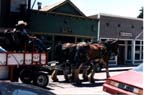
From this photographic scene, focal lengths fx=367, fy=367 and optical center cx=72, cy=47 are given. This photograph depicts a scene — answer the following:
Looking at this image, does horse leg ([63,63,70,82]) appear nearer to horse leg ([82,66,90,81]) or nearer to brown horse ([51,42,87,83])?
brown horse ([51,42,87,83])

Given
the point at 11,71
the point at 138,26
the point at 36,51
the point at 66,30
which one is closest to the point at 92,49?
the point at 36,51

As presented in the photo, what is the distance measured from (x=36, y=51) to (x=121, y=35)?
1697cm

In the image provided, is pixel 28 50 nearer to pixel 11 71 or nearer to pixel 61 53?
pixel 11 71

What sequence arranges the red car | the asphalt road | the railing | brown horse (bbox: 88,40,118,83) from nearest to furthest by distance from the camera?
1. the red car
2. the railing
3. the asphalt road
4. brown horse (bbox: 88,40,118,83)

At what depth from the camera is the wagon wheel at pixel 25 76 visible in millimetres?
Answer: 14047

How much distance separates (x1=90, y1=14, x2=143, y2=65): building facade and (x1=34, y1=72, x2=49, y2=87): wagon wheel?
1434 cm

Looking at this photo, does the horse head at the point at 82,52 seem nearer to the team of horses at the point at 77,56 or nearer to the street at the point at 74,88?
the team of horses at the point at 77,56

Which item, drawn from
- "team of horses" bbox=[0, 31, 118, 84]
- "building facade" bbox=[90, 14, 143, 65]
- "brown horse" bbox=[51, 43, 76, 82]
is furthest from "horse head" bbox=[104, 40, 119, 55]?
"building facade" bbox=[90, 14, 143, 65]

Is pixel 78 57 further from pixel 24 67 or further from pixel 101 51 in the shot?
pixel 24 67

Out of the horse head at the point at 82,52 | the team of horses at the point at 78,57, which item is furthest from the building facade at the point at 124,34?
the horse head at the point at 82,52

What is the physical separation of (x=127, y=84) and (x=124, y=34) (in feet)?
74.1

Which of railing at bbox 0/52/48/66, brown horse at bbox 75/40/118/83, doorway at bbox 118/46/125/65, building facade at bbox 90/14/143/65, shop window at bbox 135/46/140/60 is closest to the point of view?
railing at bbox 0/52/48/66

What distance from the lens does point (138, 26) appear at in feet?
104

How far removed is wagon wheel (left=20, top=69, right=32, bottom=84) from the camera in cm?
1405
